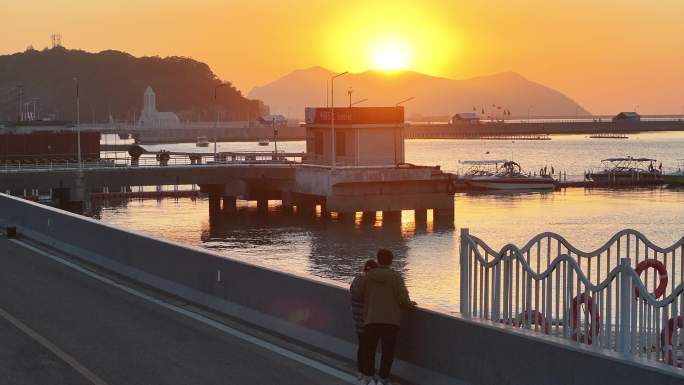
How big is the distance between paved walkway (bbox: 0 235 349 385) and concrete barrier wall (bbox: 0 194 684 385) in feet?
2.65

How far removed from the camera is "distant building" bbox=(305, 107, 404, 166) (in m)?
92.1

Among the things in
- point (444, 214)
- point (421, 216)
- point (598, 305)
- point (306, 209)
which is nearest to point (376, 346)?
point (598, 305)

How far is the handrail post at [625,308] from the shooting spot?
11500 mm

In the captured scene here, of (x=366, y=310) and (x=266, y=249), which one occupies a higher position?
(x=366, y=310)

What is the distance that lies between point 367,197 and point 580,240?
55.5 ft

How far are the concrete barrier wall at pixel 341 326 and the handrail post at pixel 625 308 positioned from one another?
326 millimetres

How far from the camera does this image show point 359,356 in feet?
46.9

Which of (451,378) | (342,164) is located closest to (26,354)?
(451,378)

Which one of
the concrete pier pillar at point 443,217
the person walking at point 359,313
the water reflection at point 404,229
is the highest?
the person walking at point 359,313

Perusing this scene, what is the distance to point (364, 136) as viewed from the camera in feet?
304

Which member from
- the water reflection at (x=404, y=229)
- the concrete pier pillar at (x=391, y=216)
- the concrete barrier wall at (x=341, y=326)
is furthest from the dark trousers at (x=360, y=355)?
the concrete pier pillar at (x=391, y=216)

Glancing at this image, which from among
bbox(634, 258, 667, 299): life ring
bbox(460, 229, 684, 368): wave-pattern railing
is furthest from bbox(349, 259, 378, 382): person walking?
bbox(634, 258, 667, 299): life ring

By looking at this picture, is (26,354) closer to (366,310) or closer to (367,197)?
(366,310)

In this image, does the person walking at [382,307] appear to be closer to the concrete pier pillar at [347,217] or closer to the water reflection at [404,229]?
the water reflection at [404,229]
